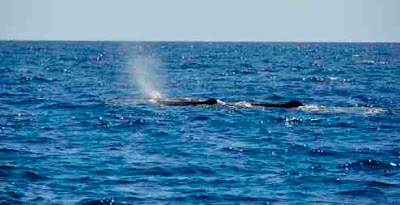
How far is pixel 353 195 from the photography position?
20.2 metres

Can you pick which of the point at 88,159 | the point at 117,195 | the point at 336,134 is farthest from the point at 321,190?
the point at 336,134

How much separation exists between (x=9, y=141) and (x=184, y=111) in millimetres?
13570

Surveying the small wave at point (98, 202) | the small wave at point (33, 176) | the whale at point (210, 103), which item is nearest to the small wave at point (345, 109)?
the whale at point (210, 103)

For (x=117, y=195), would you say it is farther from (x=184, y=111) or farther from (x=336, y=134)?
(x=184, y=111)

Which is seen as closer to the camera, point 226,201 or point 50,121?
point 226,201

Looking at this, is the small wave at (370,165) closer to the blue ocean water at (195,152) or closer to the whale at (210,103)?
the blue ocean water at (195,152)

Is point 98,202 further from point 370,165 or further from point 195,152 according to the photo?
point 370,165

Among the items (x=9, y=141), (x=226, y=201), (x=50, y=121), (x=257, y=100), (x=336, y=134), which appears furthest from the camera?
(x=257, y=100)

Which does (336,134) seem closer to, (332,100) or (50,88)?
(332,100)

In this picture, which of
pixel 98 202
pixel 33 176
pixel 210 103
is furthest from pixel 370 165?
pixel 210 103

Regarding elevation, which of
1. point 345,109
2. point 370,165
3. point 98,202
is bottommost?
point 345,109

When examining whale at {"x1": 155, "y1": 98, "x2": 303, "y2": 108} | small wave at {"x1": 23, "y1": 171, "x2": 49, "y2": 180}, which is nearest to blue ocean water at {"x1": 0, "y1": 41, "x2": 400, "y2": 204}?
small wave at {"x1": 23, "y1": 171, "x2": 49, "y2": 180}

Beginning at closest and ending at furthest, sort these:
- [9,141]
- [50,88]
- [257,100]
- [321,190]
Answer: [321,190] < [9,141] < [257,100] < [50,88]

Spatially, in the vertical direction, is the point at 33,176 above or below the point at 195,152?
above
